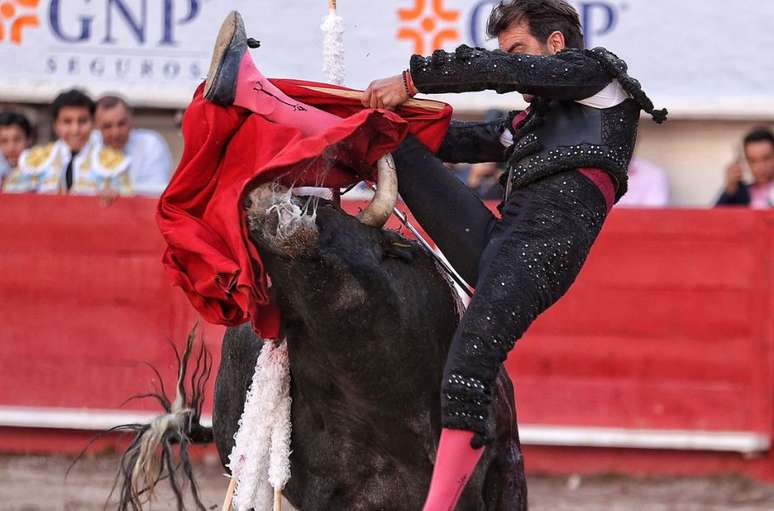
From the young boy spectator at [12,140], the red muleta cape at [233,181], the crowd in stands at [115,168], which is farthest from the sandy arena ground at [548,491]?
the red muleta cape at [233,181]

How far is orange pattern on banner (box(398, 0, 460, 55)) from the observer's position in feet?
25.4

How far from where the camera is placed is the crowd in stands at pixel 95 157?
7074 mm

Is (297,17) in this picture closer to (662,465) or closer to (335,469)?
(662,465)

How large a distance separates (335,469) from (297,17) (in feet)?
15.4

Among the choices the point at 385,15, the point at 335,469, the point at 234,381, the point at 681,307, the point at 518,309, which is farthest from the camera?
the point at 385,15

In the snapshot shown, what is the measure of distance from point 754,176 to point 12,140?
3.77m

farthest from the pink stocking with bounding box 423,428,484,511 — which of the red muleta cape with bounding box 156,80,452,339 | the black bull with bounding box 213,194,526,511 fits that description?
the red muleta cape with bounding box 156,80,452,339

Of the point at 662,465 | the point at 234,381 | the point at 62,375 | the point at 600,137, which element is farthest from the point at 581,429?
the point at 600,137

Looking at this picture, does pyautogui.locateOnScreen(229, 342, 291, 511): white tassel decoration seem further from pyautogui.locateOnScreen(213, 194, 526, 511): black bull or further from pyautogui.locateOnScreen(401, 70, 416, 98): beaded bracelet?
pyautogui.locateOnScreen(401, 70, 416, 98): beaded bracelet

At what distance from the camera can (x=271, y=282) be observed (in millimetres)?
3293

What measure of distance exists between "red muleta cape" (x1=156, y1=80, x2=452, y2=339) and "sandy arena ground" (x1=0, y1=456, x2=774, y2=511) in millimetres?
3082

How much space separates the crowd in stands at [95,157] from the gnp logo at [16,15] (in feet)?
3.33

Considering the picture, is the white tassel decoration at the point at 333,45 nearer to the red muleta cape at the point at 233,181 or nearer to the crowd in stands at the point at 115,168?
the red muleta cape at the point at 233,181

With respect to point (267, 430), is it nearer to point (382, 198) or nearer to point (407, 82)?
point (382, 198)
